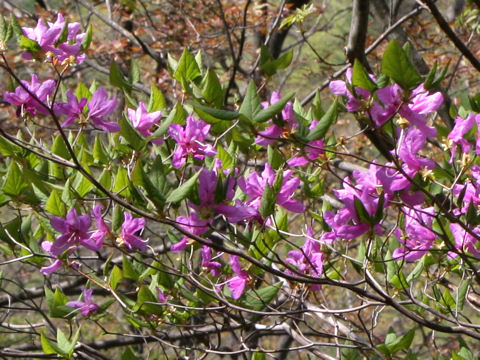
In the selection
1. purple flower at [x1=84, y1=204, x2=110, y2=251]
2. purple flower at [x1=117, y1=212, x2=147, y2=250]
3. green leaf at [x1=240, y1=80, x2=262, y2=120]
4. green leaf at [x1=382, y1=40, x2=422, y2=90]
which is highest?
green leaf at [x1=382, y1=40, x2=422, y2=90]

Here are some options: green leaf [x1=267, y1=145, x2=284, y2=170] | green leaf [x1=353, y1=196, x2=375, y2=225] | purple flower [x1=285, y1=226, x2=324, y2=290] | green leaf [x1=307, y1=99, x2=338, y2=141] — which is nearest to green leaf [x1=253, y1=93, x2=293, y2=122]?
green leaf [x1=307, y1=99, x2=338, y2=141]

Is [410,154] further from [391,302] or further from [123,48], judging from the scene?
[123,48]

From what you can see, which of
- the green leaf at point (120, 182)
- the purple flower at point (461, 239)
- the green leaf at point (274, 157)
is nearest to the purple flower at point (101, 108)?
the green leaf at point (120, 182)

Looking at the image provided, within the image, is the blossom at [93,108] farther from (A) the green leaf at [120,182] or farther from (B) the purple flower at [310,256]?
(B) the purple flower at [310,256]

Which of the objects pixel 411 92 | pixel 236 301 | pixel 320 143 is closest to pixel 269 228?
pixel 236 301

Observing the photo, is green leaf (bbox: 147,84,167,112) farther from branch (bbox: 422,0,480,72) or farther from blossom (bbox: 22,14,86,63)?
branch (bbox: 422,0,480,72)

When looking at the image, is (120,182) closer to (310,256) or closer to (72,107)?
(72,107)

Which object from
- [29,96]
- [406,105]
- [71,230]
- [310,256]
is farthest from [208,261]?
[406,105]
